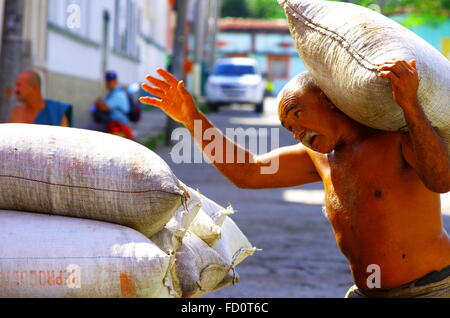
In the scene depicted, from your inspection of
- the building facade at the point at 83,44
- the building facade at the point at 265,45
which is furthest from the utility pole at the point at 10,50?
the building facade at the point at 265,45

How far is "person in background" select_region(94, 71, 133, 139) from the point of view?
8859 mm

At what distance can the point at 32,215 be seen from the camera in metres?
2.58

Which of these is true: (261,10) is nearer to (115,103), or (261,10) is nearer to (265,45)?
(265,45)

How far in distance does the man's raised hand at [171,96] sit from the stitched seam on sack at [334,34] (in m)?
0.46

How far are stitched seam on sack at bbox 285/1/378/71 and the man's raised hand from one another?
458 millimetres

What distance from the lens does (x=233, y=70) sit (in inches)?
1195

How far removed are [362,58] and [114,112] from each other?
693cm

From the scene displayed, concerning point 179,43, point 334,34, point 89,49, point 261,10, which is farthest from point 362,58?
point 261,10

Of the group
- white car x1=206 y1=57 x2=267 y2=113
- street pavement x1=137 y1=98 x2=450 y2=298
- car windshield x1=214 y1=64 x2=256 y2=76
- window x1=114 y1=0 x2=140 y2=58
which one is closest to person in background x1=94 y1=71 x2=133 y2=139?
street pavement x1=137 y1=98 x2=450 y2=298

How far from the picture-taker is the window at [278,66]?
2153 inches

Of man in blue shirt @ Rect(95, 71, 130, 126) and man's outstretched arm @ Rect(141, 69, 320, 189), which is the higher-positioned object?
man's outstretched arm @ Rect(141, 69, 320, 189)

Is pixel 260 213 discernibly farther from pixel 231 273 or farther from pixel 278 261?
pixel 231 273

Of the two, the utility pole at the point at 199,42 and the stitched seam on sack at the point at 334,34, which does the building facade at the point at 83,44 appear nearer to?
the stitched seam on sack at the point at 334,34

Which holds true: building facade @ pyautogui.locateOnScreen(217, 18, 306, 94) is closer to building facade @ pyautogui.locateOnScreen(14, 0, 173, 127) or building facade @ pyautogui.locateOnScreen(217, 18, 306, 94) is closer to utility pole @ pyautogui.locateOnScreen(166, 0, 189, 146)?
building facade @ pyautogui.locateOnScreen(14, 0, 173, 127)
